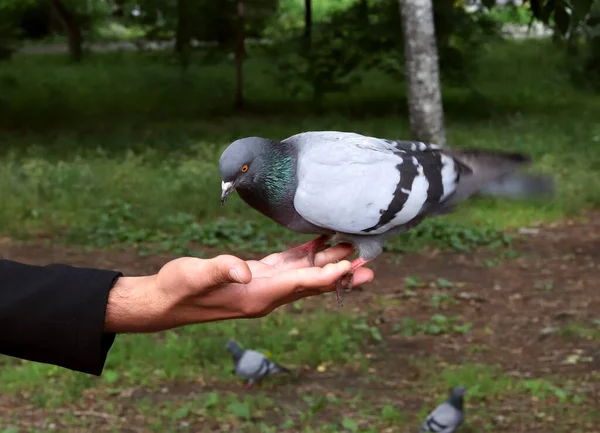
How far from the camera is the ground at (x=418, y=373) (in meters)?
4.66

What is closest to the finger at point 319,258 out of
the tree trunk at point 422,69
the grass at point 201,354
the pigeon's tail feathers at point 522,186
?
the pigeon's tail feathers at point 522,186

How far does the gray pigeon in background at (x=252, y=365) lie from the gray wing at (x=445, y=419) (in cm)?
104

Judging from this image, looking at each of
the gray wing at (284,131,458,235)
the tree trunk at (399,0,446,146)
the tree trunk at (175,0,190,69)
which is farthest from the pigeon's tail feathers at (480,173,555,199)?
the tree trunk at (175,0,190,69)

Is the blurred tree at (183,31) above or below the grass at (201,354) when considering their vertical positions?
above

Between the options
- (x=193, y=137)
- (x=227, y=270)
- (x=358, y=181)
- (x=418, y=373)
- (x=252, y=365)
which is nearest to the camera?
(x=227, y=270)

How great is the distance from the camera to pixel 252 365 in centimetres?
488

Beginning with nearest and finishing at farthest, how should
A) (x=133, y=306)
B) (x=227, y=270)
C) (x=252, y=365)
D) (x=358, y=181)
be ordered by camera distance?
(x=227, y=270), (x=133, y=306), (x=358, y=181), (x=252, y=365)

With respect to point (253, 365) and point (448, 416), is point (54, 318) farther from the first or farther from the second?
point (253, 365)

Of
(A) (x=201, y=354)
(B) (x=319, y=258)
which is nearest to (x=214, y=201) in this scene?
(A) (x=201, y=354)

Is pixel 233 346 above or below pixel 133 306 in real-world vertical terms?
below

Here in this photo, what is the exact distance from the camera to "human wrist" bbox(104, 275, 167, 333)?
6.70ft

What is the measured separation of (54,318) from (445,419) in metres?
2.77

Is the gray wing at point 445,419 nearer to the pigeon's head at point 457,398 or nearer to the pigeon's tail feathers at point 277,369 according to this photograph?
the pigeon's head at point 457,398

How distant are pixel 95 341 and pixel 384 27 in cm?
1093
